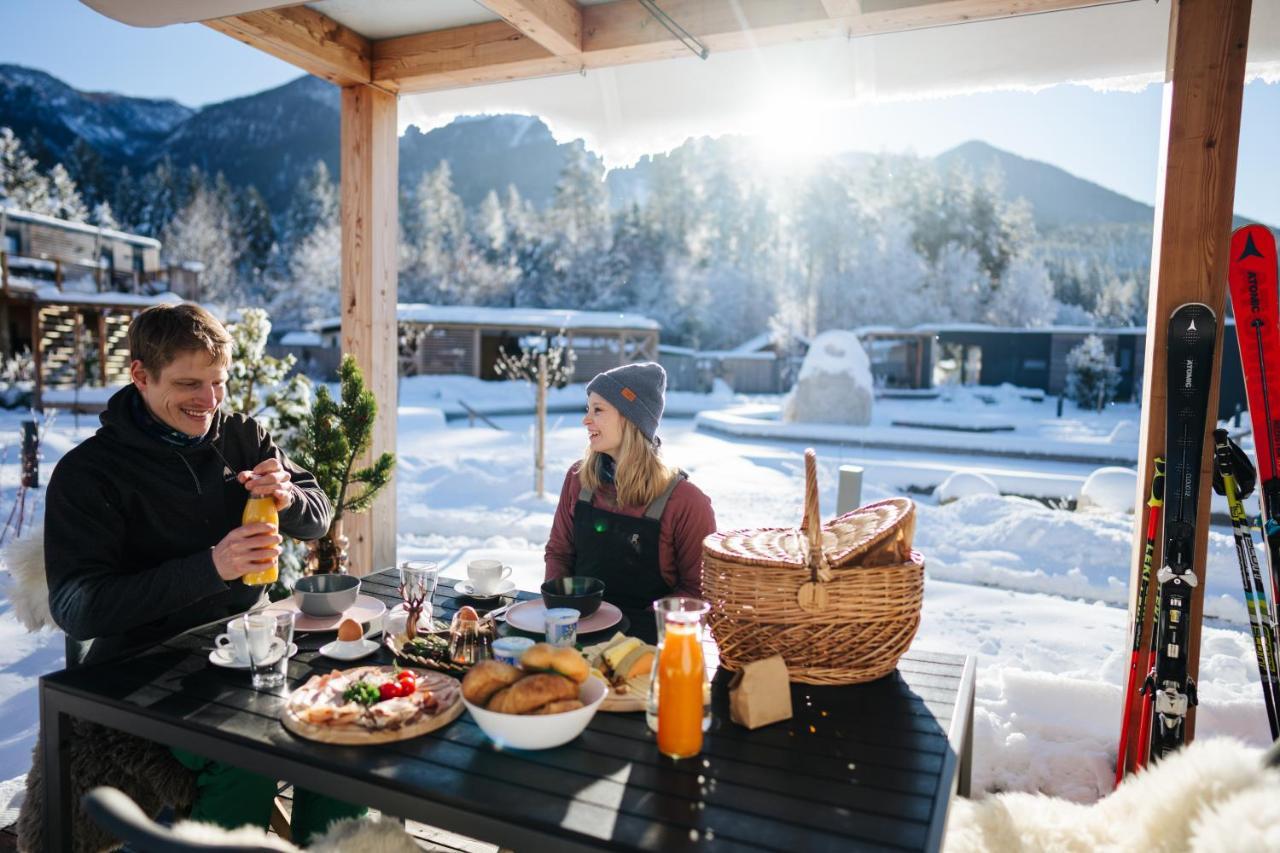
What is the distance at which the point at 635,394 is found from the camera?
2.52 meters

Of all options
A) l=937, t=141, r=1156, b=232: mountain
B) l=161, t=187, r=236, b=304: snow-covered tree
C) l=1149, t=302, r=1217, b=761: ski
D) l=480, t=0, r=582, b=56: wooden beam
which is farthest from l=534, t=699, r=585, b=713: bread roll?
l=937, t=141, r=1156, b=232: mountain

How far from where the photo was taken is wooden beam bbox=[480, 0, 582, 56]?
2.81 metres

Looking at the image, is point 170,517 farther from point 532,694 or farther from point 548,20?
point 548,20

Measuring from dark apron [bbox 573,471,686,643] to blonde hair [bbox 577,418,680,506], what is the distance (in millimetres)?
34

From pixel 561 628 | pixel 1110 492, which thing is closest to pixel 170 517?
pixel 561 628

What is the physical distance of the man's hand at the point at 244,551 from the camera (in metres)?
1.77

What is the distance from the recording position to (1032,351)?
2797cm

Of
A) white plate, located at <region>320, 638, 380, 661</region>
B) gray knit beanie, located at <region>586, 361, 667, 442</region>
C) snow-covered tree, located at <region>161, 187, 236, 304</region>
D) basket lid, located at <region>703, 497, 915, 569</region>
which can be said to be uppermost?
snow-covered tree, located at <region>161, 187, 236, 304</region>

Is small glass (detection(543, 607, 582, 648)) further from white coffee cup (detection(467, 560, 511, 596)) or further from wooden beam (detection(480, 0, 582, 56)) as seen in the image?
wooden beam (detection(480, 0, 582, 56))

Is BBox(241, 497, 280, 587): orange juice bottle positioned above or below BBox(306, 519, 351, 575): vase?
above

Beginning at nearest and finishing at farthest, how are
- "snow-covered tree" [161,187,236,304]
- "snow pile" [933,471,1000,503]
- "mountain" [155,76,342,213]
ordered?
"snow pile" [933,471,1000,503], "snow-covered tree" [161,187,236,304], "mountain" [155,76,342,213]

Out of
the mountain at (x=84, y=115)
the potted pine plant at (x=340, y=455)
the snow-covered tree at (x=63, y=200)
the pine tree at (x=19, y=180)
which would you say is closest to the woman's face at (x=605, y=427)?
the potted pine plant at (x=340, y=455)

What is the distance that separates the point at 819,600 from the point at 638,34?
99.9 inches

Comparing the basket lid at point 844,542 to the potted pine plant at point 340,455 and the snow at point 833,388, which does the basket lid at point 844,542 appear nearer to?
the potted pine plant at point 340,455
